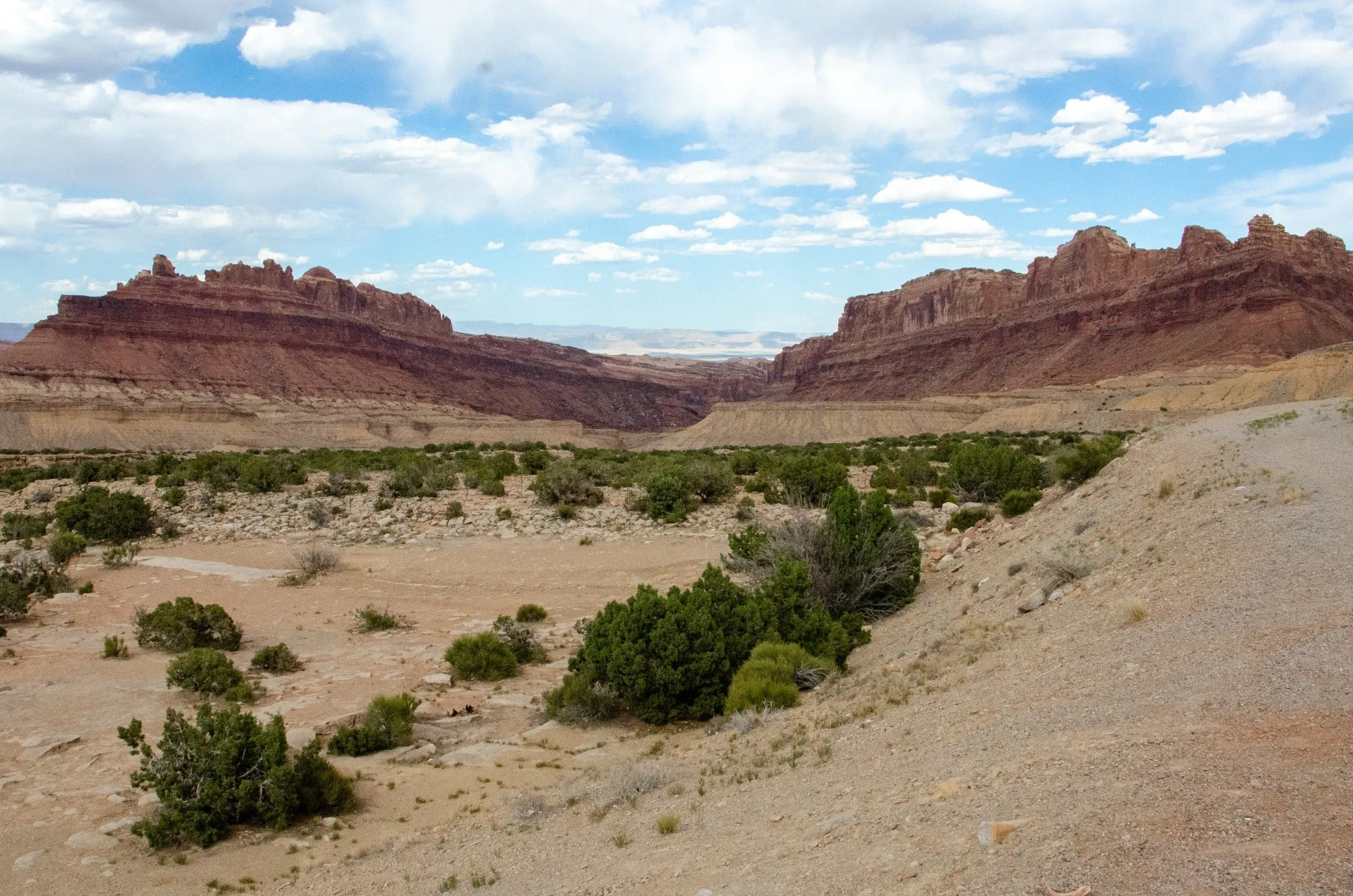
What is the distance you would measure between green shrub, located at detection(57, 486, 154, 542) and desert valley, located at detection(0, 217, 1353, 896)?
103 mm

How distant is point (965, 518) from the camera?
19859 mm

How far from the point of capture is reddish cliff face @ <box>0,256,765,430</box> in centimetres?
10169

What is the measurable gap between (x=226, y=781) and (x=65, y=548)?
52.1 ft

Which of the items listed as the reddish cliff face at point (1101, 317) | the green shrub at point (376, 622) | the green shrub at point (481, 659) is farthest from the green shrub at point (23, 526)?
the reddish cliff face at point (1101, 317)

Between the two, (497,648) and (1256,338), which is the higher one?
(1256,338)

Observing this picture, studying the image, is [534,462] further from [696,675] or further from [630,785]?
[630,785]

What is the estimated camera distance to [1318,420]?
1725cm

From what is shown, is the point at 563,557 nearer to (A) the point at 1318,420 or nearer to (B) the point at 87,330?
(A) the point at 1318,420

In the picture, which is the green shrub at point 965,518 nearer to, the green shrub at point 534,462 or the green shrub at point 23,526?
the green shrub at point 534,462

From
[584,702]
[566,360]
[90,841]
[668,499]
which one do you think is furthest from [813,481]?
[566,360]

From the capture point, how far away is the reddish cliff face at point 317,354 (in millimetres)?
101688

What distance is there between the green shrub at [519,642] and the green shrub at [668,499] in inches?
Result: 367

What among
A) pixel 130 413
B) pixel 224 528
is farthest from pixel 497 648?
pixel 130 413

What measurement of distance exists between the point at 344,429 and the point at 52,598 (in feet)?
250
